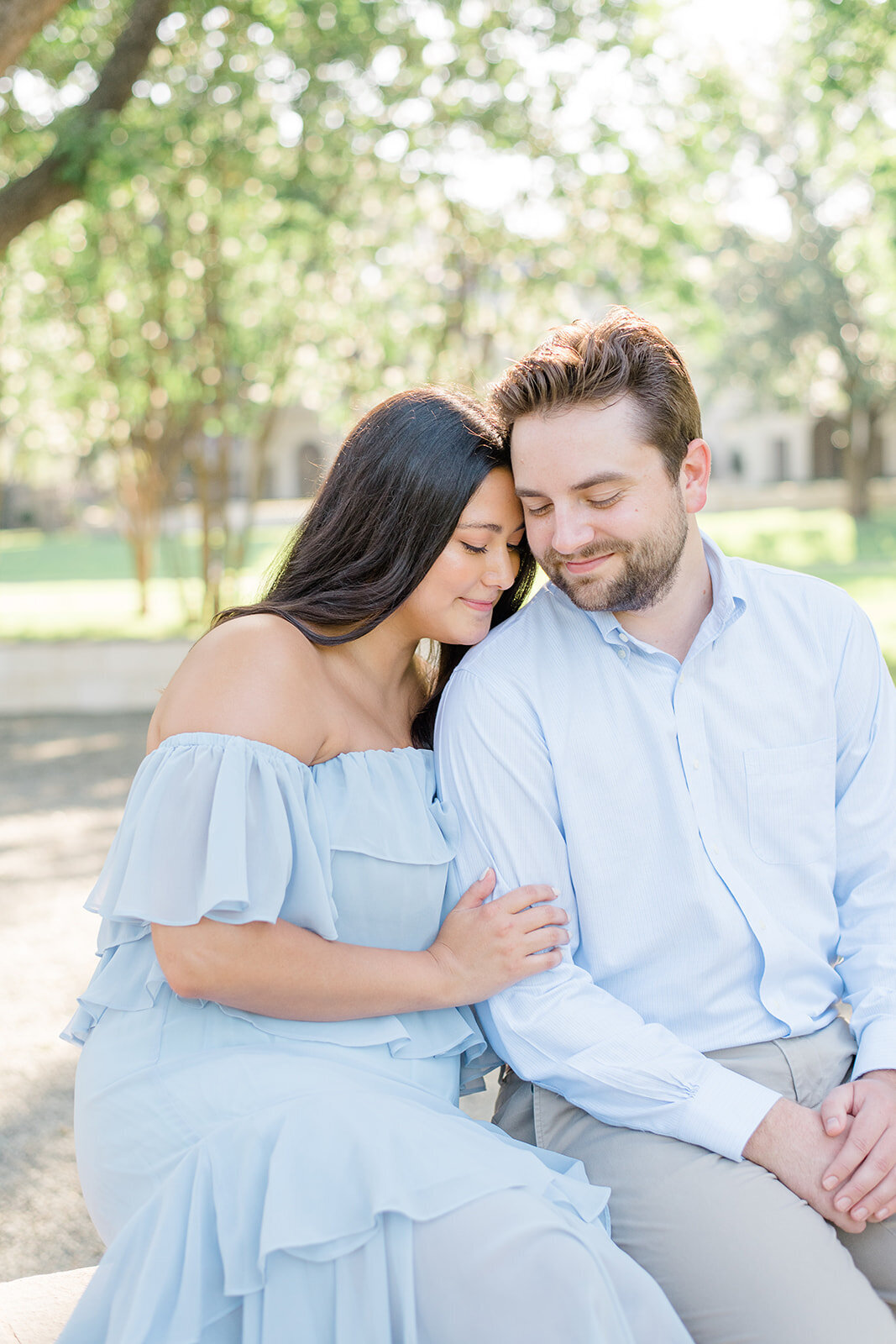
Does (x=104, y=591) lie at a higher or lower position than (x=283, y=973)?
lower

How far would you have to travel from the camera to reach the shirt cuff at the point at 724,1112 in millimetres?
2285

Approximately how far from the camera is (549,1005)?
8.00 feet

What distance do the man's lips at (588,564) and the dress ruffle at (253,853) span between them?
0.56 meters

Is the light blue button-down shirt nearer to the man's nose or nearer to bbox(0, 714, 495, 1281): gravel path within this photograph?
the man's nose

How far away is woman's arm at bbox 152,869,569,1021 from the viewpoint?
2262 millimetres

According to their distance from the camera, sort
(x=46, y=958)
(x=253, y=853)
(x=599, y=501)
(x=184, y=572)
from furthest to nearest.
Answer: (x=184, y=572) → (x=46, y=958) → (x=599, y=501) → (x=253, y=853)

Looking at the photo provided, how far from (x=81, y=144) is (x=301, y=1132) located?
30.2 feet

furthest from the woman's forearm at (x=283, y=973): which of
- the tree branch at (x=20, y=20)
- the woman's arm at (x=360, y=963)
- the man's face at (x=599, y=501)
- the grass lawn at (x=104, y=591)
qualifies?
the tree branch at (x=20, y=20)

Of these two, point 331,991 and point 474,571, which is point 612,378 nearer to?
point 474,571

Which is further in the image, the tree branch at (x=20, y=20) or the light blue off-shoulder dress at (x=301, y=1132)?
the tree branch at (x=20, y=20)

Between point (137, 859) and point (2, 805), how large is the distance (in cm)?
699

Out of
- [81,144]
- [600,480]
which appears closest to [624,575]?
[600,480]

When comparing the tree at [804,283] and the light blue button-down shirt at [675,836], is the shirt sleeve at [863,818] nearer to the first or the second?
the light blue button-down shirt at [675,836]

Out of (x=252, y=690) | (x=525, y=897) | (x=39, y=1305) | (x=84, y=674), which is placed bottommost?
(x=39, y=1305)
